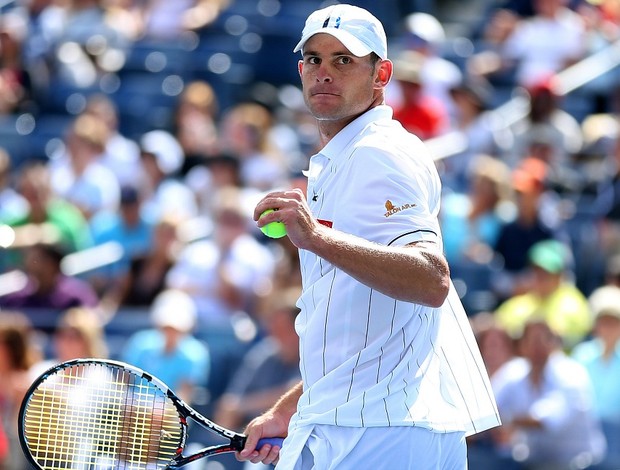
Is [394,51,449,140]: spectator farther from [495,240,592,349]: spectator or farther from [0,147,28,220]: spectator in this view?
[0,147,28,220]: spectator

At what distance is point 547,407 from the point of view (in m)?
7.70

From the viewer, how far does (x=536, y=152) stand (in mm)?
10117

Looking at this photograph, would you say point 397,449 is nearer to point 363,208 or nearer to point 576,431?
point 363,208

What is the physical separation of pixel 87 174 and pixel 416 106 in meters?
2.71

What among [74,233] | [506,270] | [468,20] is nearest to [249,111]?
[74,233]

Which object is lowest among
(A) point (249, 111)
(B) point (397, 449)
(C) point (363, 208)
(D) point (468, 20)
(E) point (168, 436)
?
(D) point (468, 20)

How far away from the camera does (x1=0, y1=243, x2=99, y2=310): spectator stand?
369 inches

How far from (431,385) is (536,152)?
6463 millimetres

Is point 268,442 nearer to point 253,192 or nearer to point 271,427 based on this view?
point 271,427

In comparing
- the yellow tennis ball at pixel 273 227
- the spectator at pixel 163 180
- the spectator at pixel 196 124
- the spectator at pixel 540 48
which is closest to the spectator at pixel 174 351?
the spectator at pixel 163 180

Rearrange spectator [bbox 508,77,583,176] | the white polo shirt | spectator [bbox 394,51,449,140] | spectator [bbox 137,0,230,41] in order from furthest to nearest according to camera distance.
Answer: spectator [bbox 137,0,230,41] → spectator [bbox 508,77,583,176] → spectator [bbox 394,51,449,140] → the white polo shirt

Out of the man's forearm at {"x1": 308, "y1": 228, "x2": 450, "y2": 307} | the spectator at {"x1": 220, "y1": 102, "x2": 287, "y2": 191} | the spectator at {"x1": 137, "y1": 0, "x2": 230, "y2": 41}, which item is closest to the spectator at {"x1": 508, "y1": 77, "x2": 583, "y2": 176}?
the spectator at {"x1": 220, "y1": 102, "x2": 287, "y2": 191}

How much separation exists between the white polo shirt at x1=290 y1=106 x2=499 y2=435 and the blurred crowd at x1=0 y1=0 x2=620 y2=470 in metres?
3.74

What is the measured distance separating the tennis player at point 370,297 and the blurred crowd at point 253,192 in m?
3.72
